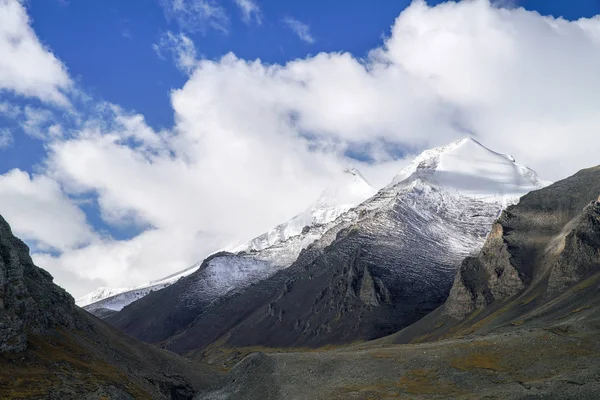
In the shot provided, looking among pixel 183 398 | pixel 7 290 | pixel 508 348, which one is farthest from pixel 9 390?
pixel 508 348

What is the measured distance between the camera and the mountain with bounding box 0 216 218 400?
76.9 m

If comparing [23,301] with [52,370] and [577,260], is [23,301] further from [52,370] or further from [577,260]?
[577,260]

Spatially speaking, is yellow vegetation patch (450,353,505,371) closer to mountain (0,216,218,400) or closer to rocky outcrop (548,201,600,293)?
mountain (0,216,218,400)

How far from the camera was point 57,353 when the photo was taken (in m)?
88.2

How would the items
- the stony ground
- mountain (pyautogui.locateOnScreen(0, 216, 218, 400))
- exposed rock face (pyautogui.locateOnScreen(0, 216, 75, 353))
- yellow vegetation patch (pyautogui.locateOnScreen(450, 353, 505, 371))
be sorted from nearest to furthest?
1. the stony ground
2. mountain (pyautogui.locateOnScreen(0, 216, 218, 400))
3. yellow vegetation patch (pyautogui.locateOnScreen(450, 353, 505, 371))
4. exposed rock face (pyautogui.locateOnScreen(0, 216, 75, 353))

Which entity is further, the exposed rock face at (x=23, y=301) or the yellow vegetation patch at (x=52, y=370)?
the exposed rock face at (x=23, y=301)

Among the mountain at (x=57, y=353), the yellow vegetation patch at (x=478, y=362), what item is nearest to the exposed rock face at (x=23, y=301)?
the mountain at (x=57, y=353)

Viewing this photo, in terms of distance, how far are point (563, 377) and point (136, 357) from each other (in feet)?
266

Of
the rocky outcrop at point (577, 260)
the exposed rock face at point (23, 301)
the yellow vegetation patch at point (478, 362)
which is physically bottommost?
the yellow vegetation patch at point (478, 362)

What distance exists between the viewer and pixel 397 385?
8112 centimetres

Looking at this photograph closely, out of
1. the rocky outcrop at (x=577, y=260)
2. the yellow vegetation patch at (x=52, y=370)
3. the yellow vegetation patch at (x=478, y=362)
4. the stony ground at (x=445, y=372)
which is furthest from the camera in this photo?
the rocky outcrop at (x=577, y=260)

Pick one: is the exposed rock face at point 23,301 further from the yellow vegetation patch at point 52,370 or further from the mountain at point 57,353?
the yellow vegetation patch at point 52,370

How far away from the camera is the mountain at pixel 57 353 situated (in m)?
76.9

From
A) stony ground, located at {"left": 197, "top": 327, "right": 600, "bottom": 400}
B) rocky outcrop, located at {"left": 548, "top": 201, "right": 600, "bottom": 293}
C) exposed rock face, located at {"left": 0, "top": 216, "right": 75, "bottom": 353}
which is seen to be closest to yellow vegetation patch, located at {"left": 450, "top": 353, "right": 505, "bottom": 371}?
stony ground, located at {"left": 197, "top": 327, "right": 600, "bottom": 400}
